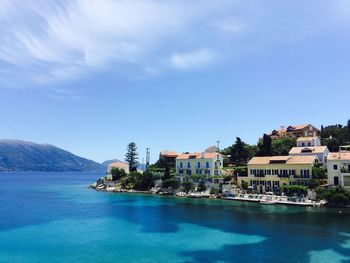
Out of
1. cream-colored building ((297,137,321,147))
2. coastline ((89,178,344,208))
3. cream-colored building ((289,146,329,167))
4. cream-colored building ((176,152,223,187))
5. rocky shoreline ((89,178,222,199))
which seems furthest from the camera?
cream-colored building ((297,137,321,147))

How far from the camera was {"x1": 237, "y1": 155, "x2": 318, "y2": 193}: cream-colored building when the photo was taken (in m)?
53.8

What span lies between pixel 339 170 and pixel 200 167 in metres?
27.3

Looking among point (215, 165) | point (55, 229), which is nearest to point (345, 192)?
point (215, 165)

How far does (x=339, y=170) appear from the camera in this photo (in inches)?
1945

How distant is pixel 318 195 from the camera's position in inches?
1941

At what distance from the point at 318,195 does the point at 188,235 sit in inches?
1064

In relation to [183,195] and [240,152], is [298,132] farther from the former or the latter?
[183,195]

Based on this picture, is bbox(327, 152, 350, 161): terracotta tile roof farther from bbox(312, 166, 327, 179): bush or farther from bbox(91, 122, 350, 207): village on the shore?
bbox(312, 166, 327, 179): bush

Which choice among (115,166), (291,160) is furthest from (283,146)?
(115,166)

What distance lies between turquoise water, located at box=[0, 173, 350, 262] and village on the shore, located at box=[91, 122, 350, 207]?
19.2ft

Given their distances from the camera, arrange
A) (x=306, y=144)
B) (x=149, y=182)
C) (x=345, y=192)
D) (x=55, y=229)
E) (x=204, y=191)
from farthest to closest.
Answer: (x=149, y=182) < (x=306, y=144) < (x=204, y=191) < (x=345, y=192) < (x=55, y=229)

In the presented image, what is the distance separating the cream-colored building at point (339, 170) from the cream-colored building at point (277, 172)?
352cm

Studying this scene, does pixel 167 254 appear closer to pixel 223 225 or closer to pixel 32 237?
pixel 223 225

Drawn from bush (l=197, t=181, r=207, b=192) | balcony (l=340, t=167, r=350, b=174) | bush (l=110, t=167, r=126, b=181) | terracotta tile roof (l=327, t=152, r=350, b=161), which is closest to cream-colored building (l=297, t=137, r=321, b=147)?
terracotta tile roof (l=327, t=152, r=350, b=161)
